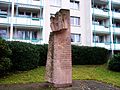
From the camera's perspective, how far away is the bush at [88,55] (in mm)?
26603

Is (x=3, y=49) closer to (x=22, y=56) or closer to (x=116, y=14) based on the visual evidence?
(x=22, y=56)

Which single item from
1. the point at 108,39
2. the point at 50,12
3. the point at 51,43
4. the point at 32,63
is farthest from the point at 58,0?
the point at 51,43

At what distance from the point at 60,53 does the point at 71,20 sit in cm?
2598

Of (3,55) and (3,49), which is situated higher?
(3,49)

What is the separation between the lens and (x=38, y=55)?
20.8 m

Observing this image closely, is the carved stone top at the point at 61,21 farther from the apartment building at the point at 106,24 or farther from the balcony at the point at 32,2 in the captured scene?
the apartment building at the point at 106,24

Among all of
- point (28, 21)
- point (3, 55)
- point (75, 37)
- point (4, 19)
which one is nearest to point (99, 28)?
point (75, 37)

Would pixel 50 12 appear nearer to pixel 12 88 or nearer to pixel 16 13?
pixel 16 13

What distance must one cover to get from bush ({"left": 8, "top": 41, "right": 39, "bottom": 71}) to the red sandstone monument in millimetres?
7405

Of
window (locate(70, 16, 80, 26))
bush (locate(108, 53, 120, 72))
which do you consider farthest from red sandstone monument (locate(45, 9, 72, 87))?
Answer: window (locate(70, 16, 80, 26))

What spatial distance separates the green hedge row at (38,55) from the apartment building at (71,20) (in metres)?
7.58

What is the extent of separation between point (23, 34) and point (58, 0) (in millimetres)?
7926

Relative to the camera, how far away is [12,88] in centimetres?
1127

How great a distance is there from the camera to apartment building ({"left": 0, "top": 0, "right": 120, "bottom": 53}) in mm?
32194
